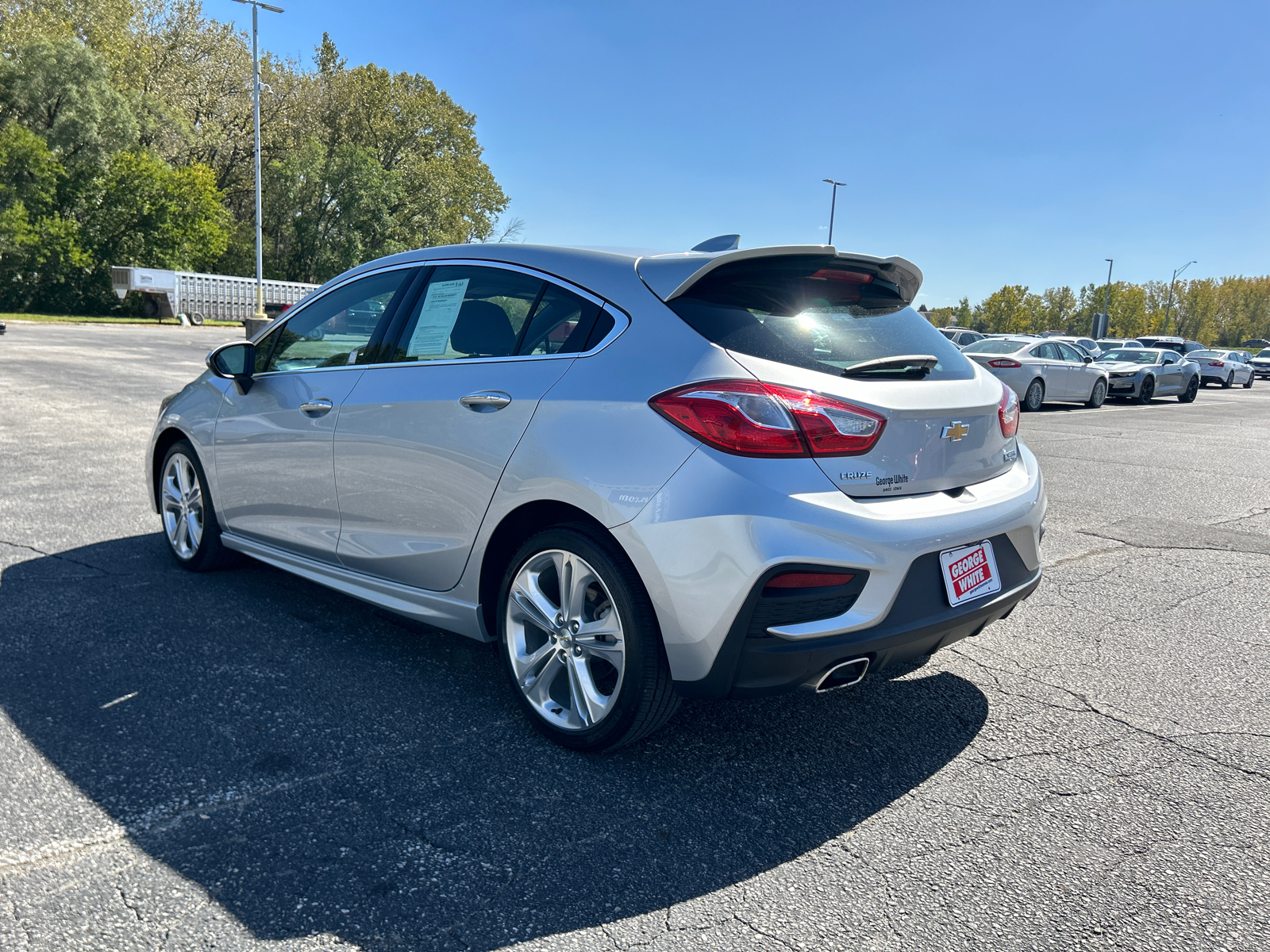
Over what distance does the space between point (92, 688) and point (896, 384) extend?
3050 millimetres

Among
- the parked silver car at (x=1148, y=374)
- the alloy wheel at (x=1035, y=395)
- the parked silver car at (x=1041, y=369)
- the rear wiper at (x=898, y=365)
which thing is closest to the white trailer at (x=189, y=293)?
the parked silver car at (x=1041, y=369)

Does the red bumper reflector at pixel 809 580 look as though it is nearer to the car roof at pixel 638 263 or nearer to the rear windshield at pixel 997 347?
the car roof at pixel 638 263

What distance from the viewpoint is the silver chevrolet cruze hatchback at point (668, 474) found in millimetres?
2676

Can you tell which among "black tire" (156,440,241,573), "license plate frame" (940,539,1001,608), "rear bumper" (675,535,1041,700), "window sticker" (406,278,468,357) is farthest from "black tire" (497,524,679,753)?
"black tire" (156,440,241,573)

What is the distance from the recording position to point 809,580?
265 cm

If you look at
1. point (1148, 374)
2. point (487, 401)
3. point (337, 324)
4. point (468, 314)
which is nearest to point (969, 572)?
point (487, 401)

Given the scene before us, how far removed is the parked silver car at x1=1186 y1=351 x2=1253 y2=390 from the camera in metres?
42.8

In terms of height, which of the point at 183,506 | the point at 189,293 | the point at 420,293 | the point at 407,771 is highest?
the point at 189,293

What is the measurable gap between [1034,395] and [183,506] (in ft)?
60.3

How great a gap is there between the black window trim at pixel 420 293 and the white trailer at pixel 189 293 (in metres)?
35.8

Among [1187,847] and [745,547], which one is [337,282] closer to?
[745,547]

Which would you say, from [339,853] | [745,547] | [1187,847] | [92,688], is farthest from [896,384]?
[92,688]

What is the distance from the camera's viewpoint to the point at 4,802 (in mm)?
2715

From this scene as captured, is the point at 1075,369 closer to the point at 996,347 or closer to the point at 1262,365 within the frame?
the point at 996,347
